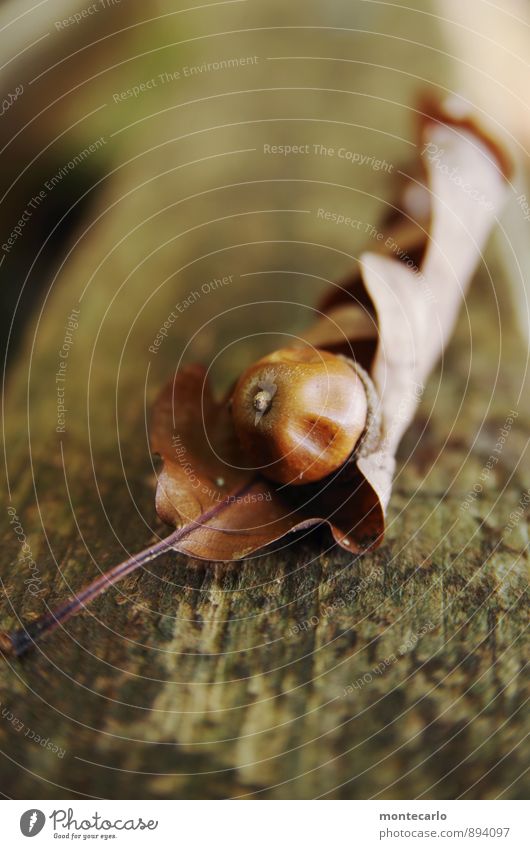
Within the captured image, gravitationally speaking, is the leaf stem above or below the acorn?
below

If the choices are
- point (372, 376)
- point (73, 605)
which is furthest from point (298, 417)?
point (73, 605)

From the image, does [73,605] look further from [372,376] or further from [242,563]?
[372,376]

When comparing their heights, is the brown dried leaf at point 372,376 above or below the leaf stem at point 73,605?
above

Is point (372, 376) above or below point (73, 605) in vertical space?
above

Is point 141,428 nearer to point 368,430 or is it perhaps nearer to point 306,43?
point 368,430
